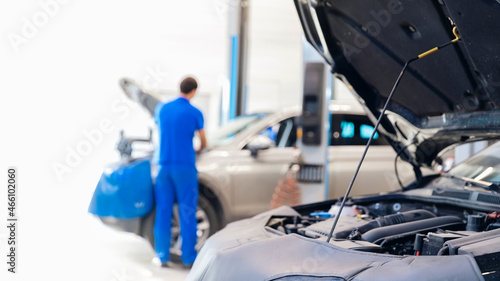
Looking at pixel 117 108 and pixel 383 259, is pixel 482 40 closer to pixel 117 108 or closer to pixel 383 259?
pixel 383 259

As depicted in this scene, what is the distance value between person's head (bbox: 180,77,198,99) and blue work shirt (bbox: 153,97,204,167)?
52 mm

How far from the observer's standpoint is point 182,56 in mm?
14250

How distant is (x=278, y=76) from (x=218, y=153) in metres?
10.2

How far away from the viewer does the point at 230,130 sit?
5.80 meters

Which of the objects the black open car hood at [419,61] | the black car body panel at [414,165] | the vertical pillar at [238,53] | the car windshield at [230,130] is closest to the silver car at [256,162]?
the car windshield at [230,130]

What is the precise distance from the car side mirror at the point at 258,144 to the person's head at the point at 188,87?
92cm

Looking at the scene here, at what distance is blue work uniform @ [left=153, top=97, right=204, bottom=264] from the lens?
4.67 m

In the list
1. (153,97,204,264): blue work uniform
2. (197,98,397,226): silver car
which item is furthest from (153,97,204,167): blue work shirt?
(197,98,397,226): silver car

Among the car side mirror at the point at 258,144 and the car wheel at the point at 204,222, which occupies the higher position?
the car side mirror at the point at 258,144

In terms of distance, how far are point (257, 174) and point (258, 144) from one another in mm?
321

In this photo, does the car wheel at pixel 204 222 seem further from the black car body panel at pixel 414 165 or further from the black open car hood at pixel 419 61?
the black open car hood at pixel 419 61

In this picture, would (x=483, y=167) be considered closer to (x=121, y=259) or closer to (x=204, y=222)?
(x=204, y=222)

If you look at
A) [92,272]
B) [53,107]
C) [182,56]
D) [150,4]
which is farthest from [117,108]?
[182,56]

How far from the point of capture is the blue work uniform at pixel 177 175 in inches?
184
